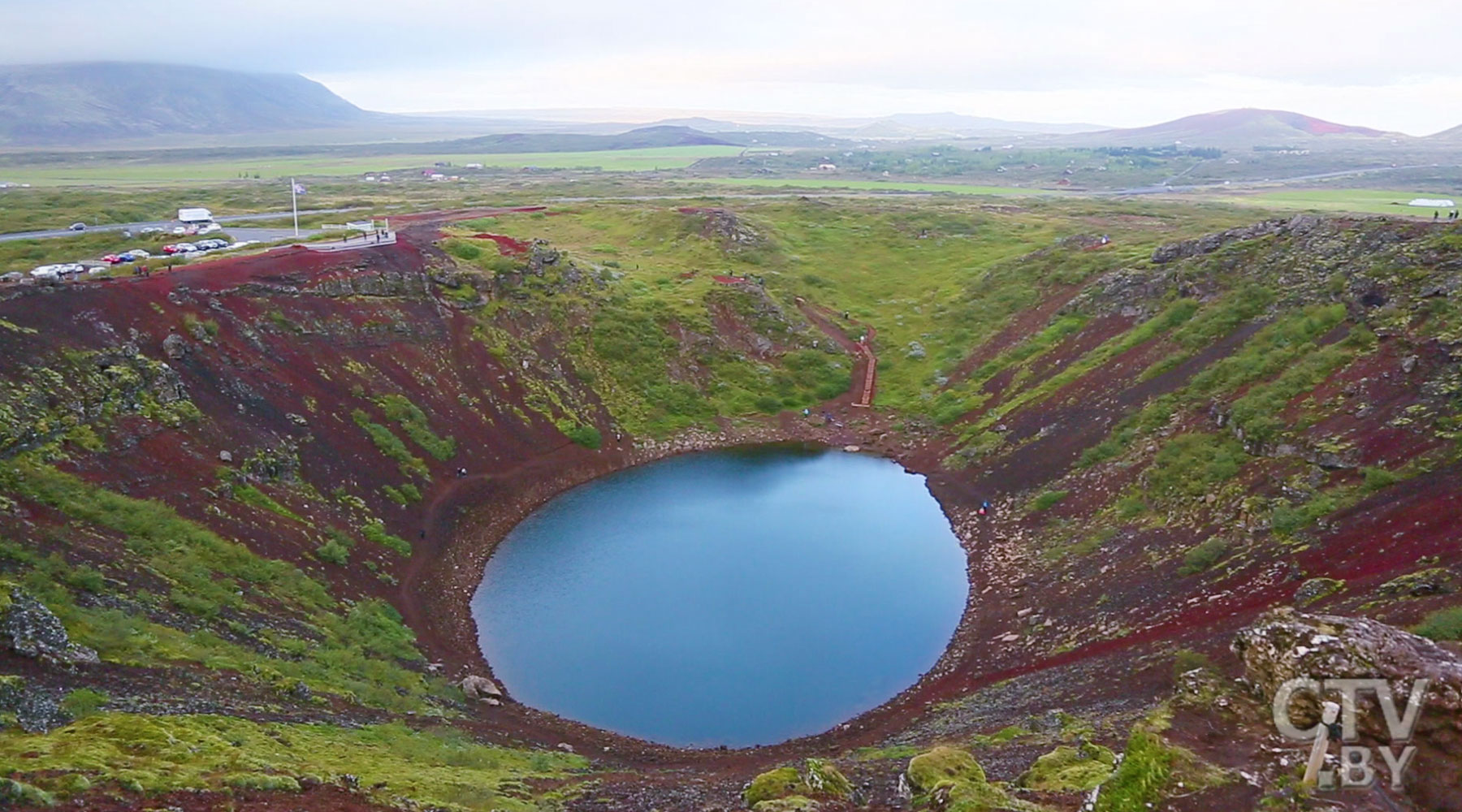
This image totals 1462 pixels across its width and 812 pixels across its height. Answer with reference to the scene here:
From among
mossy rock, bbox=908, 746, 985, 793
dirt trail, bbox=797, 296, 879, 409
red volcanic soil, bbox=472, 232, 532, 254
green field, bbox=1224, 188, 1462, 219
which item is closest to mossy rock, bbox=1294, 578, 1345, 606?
mossy rock, bbox=908, 746, 985, 793

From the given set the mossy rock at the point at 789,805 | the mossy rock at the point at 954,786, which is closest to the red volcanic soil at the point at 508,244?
the mossy rock at the point at 789,805

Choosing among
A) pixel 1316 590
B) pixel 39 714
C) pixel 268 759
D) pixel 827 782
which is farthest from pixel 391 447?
pixel 1316 590

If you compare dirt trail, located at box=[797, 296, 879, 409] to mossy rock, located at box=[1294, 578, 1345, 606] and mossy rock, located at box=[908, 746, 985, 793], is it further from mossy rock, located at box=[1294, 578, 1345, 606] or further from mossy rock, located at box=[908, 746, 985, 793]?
mossy rock, located at box=[908, 746, 985, 793]

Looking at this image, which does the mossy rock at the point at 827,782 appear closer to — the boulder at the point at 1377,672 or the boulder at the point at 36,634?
the boulder at the point at 1377,672

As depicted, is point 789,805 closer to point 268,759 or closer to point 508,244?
point 268,759

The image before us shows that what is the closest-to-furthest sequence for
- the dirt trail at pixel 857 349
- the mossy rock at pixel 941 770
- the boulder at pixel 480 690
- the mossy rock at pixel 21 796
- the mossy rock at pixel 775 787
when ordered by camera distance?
the mossy rock at pixel 21 796 → the mossy rock at pixel 941 770 → the mossy rock at pixel 775 787 → the boulder at pixel 480 690 → the dirt trail at pixel 857 349

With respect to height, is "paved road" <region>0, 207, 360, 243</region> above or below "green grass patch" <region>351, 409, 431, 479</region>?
above
